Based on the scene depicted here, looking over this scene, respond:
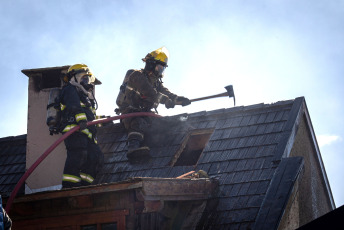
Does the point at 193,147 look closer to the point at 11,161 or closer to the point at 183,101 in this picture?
the point at 183,101

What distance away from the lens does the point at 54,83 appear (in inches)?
464

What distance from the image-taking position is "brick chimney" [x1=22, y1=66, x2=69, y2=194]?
11156 mm

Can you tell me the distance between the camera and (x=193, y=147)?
11.1 metres

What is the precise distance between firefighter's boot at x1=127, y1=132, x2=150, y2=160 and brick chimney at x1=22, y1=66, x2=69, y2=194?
1228 mm

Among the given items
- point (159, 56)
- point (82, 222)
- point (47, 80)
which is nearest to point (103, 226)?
→ point (82, 222)

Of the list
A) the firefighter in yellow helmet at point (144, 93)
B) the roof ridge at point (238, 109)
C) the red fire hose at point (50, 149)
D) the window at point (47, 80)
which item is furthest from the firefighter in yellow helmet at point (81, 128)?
the roof ridge at point (238, 109)

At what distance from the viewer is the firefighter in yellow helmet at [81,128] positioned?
33.7 ft

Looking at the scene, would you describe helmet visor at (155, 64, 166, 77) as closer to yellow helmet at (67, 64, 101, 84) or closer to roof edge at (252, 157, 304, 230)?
yellow helmet at (67, 64, 101, 84)

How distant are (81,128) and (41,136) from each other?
1.49 meters

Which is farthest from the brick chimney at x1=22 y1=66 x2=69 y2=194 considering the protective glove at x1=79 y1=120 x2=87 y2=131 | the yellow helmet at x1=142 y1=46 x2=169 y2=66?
the yellow helmet at x1=142 y1=46 x2=169 y2=66

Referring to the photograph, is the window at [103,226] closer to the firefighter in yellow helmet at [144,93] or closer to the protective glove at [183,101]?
the firefighter in yellow helmet at [144,93]

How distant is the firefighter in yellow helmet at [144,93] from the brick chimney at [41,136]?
1.25m

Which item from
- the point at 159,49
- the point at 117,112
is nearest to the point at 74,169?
the point at 117,112

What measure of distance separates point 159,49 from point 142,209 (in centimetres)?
403
